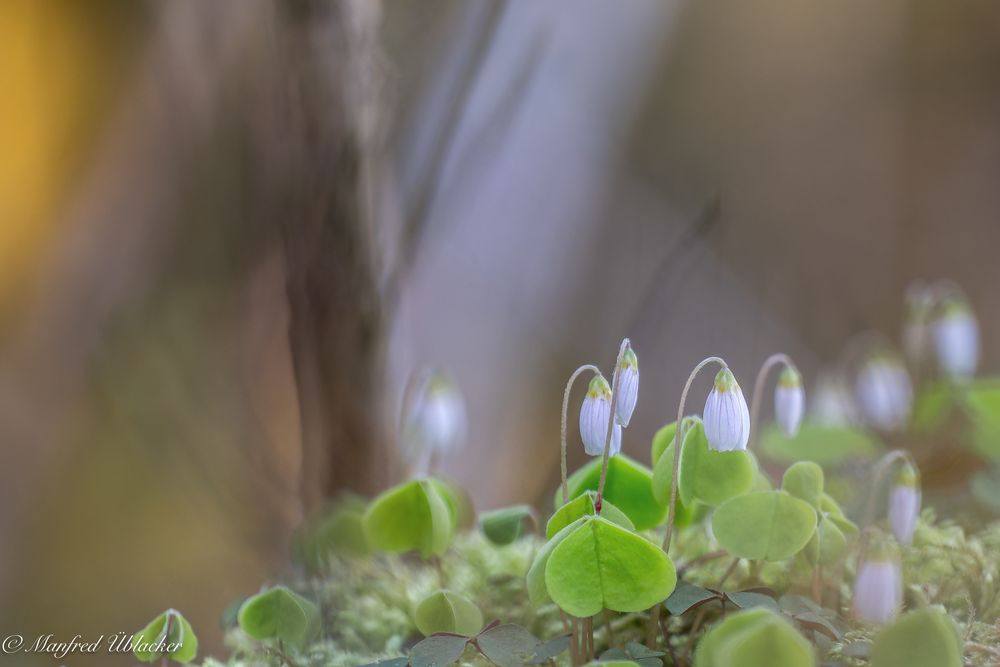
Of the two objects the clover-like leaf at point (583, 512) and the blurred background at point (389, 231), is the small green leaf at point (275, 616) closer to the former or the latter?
the clover-like leaf at point (583, 512)

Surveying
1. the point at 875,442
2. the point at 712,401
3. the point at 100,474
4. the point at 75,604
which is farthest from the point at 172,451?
the point at 712,401

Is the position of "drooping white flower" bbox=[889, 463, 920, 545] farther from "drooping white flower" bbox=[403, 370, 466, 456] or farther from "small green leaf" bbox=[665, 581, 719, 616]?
"drooping white flower" bbox=[403, 370, 466, 456]

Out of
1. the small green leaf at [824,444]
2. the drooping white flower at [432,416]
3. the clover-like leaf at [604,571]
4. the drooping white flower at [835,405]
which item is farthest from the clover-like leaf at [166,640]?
the drooping white flower at [835,405]

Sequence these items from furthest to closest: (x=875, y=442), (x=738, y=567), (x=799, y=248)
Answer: (x=799, y=248), (x=875, y=442), (x=738, y=567)

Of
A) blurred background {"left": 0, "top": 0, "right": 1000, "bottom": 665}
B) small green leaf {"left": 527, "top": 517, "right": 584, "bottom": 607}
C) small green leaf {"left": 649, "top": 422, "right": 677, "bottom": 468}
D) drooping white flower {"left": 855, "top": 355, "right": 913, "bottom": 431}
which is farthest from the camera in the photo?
blurred background {"left": 0, "top": 0, "right": 1000, "bottom": 665}

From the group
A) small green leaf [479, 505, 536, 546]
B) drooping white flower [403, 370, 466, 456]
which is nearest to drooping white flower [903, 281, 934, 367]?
drooping white flower [403, 370, 466, 456]

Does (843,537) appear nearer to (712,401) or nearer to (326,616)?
(712,401)
